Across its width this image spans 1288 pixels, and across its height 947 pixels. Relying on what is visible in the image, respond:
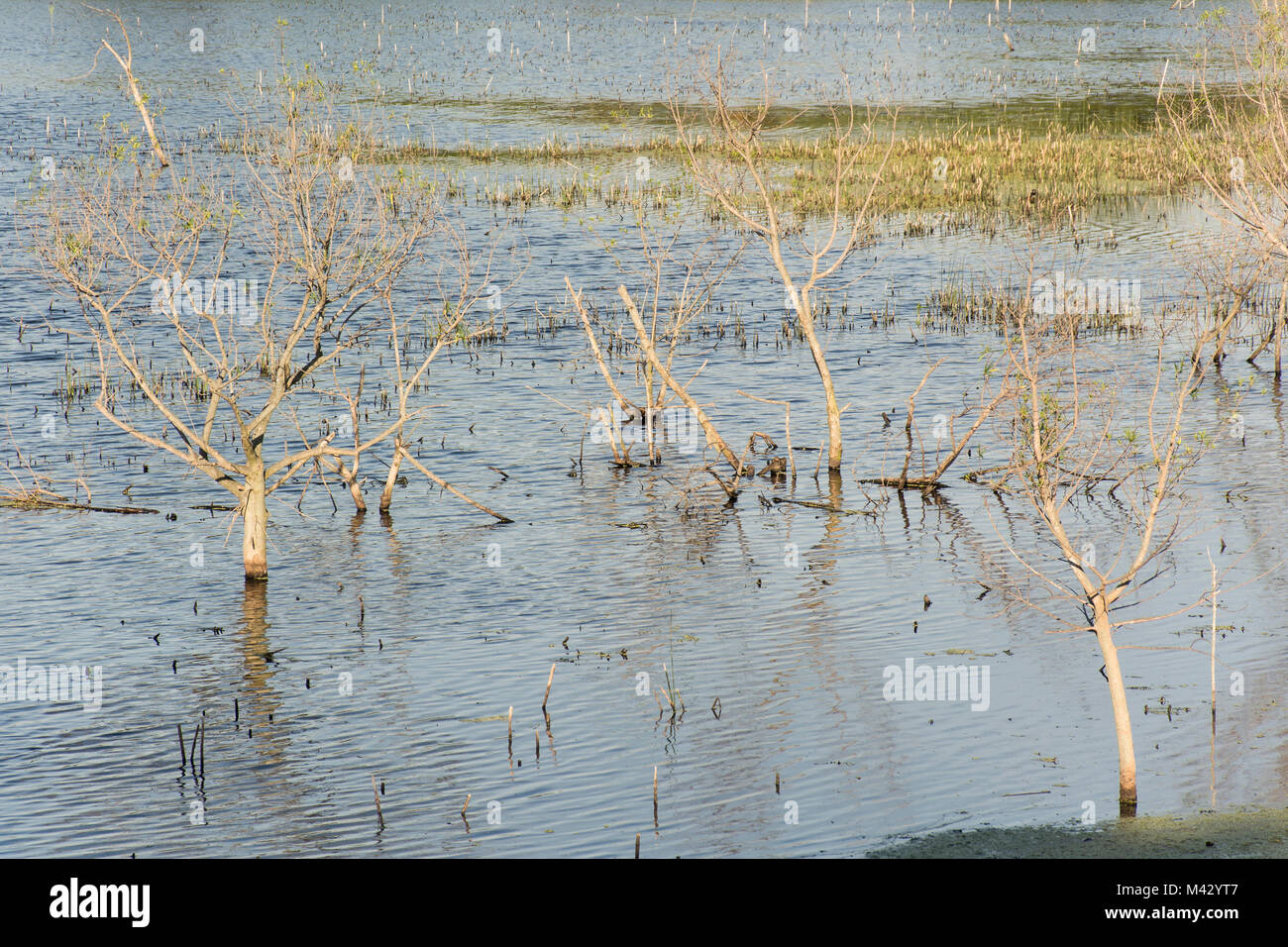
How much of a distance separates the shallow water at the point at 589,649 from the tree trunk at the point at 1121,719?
1.75ft

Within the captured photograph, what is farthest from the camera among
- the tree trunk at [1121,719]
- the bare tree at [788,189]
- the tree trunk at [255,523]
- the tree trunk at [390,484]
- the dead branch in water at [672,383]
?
the dead branch in water at [672,383]

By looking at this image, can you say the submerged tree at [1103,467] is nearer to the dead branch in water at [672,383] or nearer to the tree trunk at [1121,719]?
the tree trunk at [1121,719]

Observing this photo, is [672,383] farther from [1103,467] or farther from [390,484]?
[1103,467]

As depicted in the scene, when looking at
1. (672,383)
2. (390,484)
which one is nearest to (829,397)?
(672,383)

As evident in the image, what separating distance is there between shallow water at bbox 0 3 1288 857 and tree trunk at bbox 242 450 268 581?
517mm

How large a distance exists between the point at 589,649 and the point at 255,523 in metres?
5.48

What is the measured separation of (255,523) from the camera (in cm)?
2067

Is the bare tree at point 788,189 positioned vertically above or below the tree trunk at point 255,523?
above

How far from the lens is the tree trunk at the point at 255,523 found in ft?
66.3

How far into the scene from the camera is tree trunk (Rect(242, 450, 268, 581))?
20.2m

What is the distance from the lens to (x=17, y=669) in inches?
703

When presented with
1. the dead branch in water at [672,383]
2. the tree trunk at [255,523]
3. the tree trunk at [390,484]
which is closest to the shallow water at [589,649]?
the tree trunk at [390,484]

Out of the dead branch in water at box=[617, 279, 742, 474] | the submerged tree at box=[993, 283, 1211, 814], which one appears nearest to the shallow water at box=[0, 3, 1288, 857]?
the submerged tree at box=[993, 283, 1211, 814]
